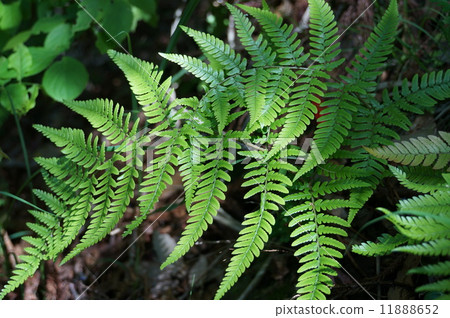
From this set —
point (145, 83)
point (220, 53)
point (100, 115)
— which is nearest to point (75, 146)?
point (100, 115)

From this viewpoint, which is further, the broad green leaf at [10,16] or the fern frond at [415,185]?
the broad green leaf at [10,16]

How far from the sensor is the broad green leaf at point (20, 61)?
248 centimetres

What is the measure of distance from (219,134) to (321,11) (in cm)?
66

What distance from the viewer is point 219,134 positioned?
1.62 metres

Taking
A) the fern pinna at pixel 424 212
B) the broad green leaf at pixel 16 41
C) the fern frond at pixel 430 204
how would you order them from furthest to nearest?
the broad green leaf at pixel 16 41 → the fern frond at pixel 430 204 → the fern pinna at pixel 424 212

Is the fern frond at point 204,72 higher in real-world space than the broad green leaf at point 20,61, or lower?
higher

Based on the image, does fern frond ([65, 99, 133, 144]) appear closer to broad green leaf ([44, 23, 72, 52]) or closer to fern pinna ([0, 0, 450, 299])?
fern pinna ([0, 0, 450, 299])

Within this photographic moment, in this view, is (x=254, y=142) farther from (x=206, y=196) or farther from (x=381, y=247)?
(x=381, y=247)

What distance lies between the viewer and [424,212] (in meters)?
1.35

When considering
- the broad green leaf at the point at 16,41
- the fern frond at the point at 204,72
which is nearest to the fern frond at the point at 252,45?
the fern frond at the point at 204,72

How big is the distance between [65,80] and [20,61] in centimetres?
29

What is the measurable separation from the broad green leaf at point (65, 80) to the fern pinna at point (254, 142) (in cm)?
81

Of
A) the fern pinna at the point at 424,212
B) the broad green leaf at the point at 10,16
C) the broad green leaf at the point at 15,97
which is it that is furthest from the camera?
the broad green leaf at the point at 10,16

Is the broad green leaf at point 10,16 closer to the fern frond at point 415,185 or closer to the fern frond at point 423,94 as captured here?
the fern frond at point 423,94
